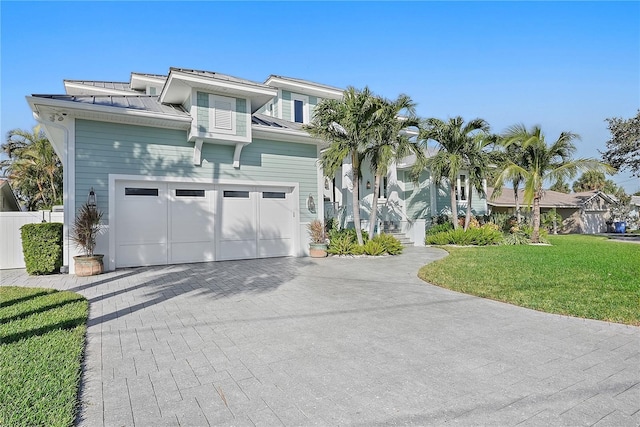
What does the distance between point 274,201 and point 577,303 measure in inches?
345

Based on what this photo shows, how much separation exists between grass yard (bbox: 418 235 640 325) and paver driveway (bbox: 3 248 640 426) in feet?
1.73

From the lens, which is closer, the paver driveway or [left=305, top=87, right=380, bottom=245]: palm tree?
the paver driveway

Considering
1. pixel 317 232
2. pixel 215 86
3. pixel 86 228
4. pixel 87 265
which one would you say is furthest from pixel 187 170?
pixel 317 232

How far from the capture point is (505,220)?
65.3ft

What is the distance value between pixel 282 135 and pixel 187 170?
10.8 ft

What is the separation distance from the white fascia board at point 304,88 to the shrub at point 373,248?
9049 mm

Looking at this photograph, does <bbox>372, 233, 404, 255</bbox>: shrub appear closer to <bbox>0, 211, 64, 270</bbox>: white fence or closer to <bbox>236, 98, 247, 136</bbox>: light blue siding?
<bbox>236, 98, 247, 136</bbox>: light blue siding

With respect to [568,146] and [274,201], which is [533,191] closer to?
[568,146]

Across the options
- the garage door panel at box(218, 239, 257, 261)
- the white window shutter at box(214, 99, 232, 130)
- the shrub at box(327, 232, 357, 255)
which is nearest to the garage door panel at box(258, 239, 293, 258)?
Result: the garage door panel at box(218, 239, 257, 261)

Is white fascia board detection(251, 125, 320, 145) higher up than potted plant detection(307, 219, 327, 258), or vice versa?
white fascia board detection(251, 125, 320, 145)

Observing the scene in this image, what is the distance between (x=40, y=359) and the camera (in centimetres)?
331

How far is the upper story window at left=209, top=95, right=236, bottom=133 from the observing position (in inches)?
398

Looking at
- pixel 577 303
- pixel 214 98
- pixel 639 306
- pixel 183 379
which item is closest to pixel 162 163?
pixel 214 98

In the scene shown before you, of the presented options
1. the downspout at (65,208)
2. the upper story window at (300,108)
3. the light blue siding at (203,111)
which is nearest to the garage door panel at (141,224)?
the downspout at (65,208)
